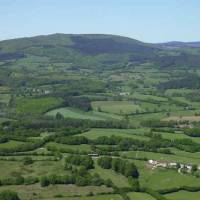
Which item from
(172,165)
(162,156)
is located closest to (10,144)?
(162,156)

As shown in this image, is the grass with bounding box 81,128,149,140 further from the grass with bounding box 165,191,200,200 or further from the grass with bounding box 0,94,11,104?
the grass with bounding box 0,94,11,104

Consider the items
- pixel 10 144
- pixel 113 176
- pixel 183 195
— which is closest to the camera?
pixel 183 195

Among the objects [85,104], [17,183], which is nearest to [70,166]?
[17,183]

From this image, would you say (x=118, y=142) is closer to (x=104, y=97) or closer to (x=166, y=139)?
(x=166, y=139)

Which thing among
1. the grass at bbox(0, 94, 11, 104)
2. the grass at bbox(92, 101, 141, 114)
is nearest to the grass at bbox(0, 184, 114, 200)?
the grass at bbox(92, 101, 141, 114)

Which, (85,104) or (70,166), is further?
(85,104)

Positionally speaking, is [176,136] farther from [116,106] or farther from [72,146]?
[116,106]
